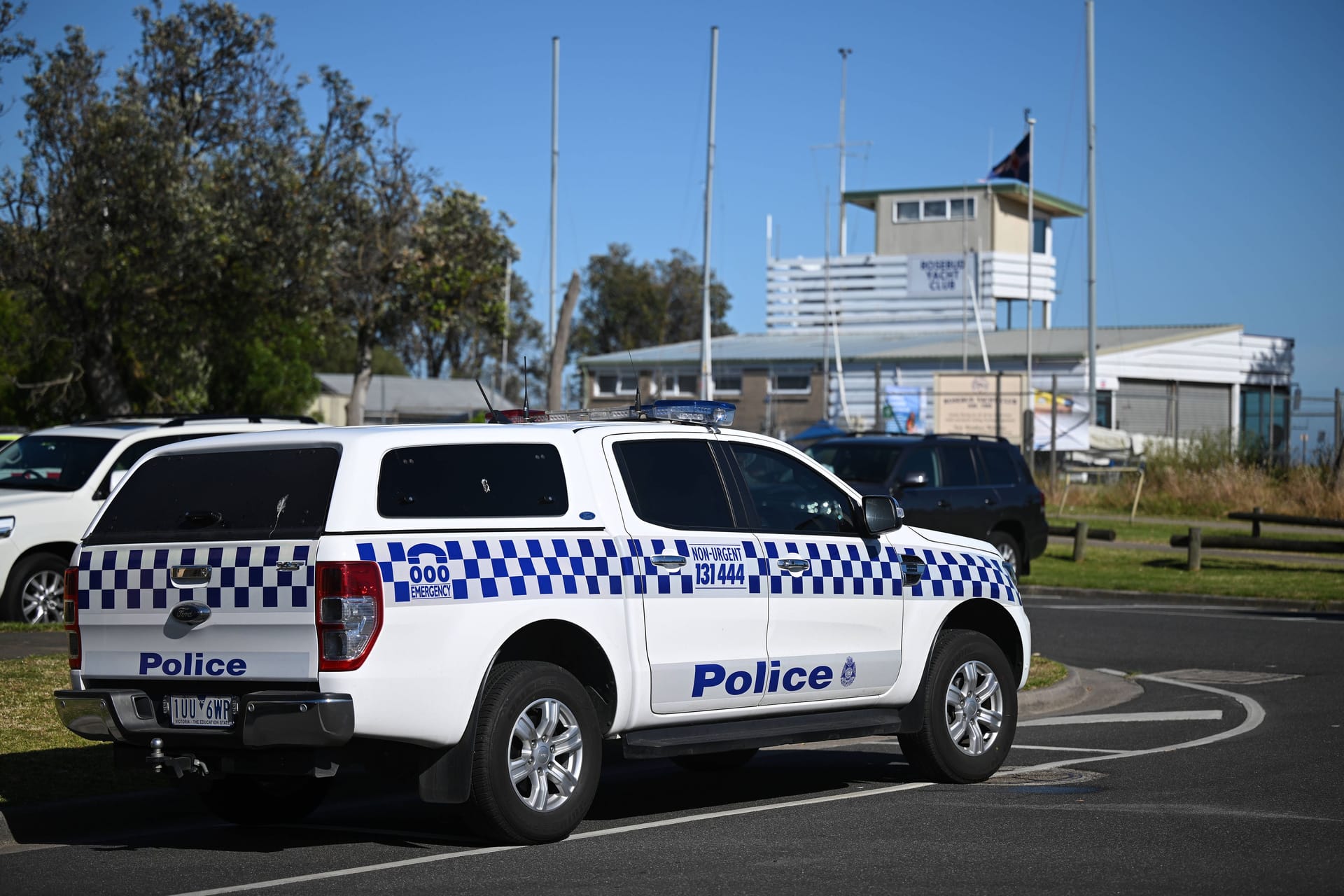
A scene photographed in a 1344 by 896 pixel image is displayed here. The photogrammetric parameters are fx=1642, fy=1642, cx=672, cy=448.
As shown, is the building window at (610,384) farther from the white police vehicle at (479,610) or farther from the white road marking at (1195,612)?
the white police vehicle at (479,610)

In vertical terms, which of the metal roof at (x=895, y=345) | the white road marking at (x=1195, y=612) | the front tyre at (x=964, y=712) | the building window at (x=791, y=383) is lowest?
the white road marking at (x=1195, y=612)

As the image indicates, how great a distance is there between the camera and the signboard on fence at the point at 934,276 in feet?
248

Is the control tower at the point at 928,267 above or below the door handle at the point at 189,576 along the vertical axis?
above

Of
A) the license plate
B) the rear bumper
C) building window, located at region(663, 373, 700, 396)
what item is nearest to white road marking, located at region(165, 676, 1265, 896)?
the rear bumper

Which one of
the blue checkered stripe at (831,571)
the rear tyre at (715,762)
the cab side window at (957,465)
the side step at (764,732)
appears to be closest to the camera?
the side step at (764,732)

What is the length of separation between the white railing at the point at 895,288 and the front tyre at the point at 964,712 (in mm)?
64332

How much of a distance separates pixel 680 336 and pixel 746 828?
87.7 m

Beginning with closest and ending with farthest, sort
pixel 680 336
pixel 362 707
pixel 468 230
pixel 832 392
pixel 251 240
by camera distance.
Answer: pixel 362 707, pixel 251 240, pixel 468 230, pixel 832 392, pixel 680 336

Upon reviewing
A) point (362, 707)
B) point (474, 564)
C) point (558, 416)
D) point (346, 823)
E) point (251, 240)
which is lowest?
point (346, 823)

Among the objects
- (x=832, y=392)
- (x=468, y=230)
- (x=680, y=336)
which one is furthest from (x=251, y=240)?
(x=680, y=336)

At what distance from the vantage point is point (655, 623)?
7.69 m

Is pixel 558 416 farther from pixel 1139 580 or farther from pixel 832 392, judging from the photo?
pixel 832 392

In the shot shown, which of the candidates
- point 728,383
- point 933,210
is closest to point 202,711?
point 728,383

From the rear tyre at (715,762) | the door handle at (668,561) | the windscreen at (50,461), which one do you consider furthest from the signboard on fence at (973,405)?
the door handle at (668,561)
